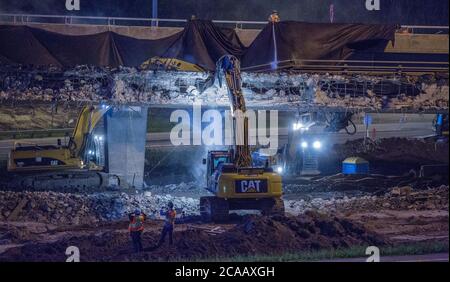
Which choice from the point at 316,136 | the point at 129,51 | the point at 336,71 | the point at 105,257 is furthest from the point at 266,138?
the point at 105,257

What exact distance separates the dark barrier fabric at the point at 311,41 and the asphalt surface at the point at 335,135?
3.98 meters

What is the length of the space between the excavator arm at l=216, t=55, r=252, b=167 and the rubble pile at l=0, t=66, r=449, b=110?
3.22 m

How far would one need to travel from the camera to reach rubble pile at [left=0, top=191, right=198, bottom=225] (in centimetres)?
2312

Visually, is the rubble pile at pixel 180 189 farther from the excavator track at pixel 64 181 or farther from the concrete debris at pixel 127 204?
the excavator track at pixel 64 181

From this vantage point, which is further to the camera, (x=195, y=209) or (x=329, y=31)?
(x=329, y=31)

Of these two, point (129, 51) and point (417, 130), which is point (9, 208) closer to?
point (129, 51)

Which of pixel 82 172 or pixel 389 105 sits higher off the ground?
pixel 389 105

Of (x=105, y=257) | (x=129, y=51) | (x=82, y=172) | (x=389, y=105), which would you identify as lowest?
(x=105, y=257)

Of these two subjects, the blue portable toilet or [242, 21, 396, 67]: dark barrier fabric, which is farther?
the blue portable toilet

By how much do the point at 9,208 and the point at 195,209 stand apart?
21.1 feet

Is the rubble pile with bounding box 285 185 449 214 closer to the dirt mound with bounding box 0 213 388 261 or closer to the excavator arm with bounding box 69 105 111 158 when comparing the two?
the dirt mound with bounding box 0 213 388 261

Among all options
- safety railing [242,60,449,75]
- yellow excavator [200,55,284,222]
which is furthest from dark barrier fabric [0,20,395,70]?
yellow excavator [200,55,284,222]

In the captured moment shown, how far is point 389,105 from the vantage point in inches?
1157

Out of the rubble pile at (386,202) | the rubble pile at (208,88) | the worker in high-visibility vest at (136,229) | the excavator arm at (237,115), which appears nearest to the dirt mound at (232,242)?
the worker in high-visibility vest at (136,229)
